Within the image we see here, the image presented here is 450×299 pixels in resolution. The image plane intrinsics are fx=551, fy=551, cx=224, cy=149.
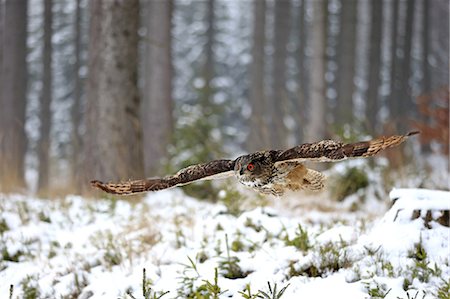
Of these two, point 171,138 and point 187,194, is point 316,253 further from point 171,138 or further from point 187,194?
point 171,138

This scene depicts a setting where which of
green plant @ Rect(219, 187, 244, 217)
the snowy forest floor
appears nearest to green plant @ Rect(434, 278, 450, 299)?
the snowy forest floor

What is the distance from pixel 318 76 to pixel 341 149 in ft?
28.9

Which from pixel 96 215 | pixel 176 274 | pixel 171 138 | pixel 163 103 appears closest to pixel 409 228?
pixel 176 274

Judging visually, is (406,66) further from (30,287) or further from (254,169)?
(254,169)

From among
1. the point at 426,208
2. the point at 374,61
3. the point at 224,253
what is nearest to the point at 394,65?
the point at 374,61

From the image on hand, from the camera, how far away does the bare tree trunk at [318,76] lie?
37.3 ft

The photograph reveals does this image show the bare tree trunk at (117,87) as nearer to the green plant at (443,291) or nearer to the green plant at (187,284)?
the green plant at (187,284)

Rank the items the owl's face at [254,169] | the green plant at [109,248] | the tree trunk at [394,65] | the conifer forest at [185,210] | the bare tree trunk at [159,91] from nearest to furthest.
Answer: the owl's face at [254,169] → the conifer forest at [185,210] → the green plant at [109,248] → the bare tree trunk at [159,91] → the tree trunk at [394,65]

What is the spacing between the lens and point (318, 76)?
37.8 feet

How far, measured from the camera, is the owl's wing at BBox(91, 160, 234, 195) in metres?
3.31

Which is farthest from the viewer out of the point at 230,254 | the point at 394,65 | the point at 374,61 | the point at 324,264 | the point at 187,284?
the point at 394,65

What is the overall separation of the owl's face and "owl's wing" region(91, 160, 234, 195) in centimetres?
10

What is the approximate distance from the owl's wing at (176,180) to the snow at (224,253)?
3.14ft

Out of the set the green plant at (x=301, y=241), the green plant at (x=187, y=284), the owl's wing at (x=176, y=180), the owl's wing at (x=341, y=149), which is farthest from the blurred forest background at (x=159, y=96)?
the owl's wing at (x=341, y=149)
